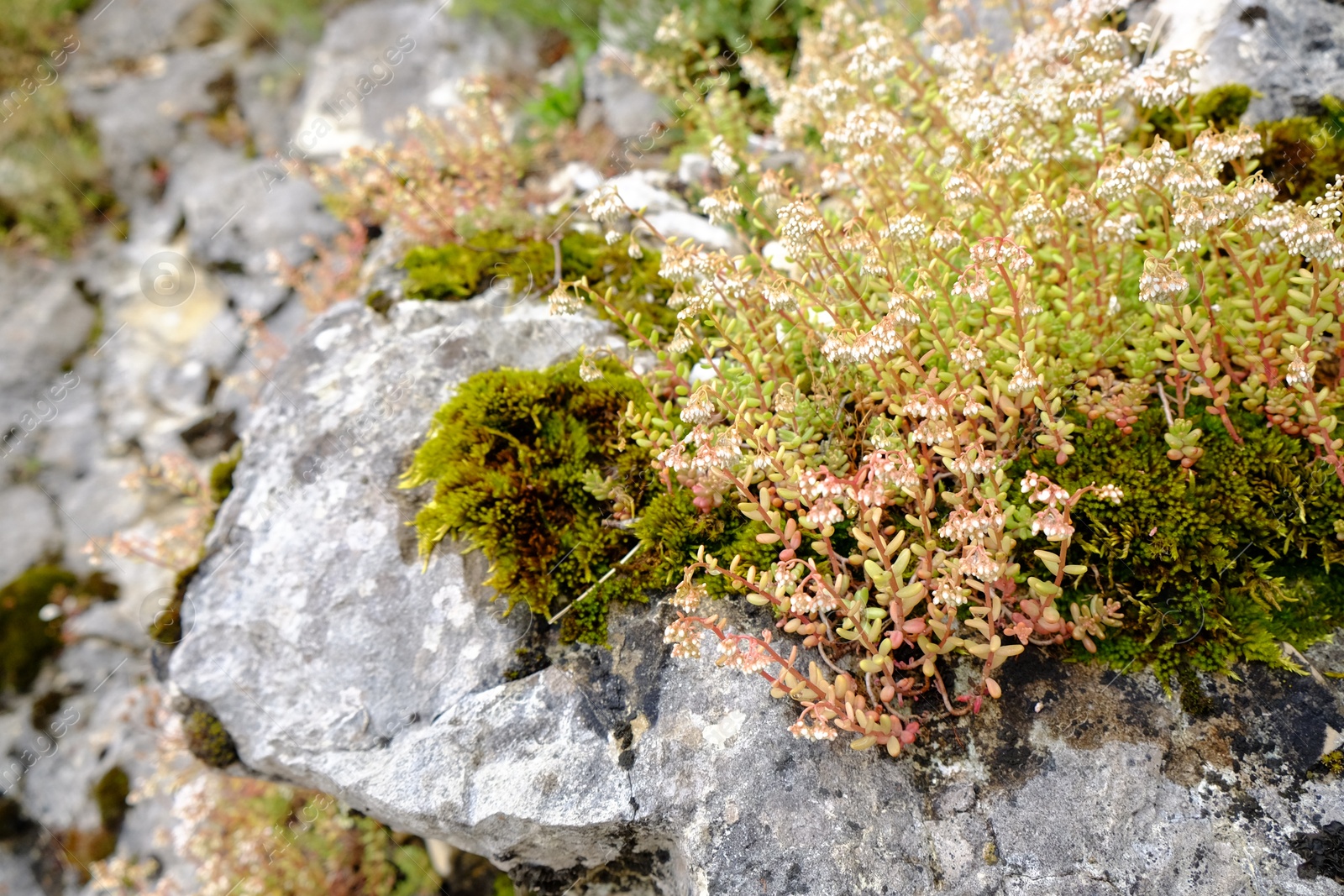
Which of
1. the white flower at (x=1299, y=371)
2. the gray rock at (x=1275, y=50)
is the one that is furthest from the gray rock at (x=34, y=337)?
the gray rock at (x=1275, y=50)

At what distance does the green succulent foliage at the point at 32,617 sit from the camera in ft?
27.4

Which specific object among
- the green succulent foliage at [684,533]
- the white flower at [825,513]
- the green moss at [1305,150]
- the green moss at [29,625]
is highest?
the green moss at [1305,150]

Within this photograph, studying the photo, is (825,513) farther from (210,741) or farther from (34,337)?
(34,337)

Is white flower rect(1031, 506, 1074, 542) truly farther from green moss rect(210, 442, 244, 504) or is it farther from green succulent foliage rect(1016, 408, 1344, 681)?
green moss rect(210, 442, 244, 504)

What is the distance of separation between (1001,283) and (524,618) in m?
2.79

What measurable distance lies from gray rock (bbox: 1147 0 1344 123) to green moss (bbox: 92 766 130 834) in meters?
10.3

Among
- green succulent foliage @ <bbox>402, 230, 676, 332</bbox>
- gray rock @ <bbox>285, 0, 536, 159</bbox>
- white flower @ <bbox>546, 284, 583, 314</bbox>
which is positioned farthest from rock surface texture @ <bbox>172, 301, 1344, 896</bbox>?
gray rock @ <bbox>285, 0, 536, 159</bbox>

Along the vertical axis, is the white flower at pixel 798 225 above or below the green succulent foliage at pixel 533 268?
above

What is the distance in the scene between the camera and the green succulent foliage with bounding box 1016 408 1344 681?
10.4 ft

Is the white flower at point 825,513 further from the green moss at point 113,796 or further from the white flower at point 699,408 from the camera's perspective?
the green moss at point 113,796

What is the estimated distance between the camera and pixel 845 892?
9.85 ft

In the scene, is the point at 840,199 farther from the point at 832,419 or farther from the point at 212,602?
the point at 212,602

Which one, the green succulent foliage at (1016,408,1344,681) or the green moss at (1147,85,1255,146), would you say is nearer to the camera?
the green succulent foliage at (1016,408,1344,681)

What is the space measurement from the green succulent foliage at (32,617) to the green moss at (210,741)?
5354mm
